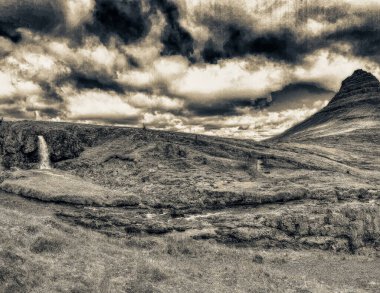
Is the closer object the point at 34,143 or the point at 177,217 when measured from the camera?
the point at 177,217

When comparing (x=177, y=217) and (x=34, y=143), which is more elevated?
(x=34, y=143)

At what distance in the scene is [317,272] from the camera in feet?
80.9

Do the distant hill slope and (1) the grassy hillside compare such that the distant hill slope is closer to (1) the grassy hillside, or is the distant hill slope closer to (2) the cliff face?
(1) the grassy hillside

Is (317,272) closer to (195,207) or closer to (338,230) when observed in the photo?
(338,230)

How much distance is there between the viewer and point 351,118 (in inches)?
5349

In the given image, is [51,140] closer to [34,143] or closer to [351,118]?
[34,143]

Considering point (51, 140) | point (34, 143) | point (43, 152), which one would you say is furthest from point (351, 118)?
point (34, 143)

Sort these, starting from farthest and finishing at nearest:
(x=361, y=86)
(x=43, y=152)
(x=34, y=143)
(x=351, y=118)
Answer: (x=361, y=86) → (x=351, y=118) → (x=34, y=143) → (x=43, y=152)

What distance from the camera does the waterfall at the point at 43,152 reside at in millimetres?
49541

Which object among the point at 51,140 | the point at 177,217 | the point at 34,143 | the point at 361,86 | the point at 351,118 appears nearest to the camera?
the point at 177,217

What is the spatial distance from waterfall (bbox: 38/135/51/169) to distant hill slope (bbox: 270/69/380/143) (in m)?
74.7

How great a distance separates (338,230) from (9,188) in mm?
36698

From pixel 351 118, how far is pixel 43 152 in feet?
429

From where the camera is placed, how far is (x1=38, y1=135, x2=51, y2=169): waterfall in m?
49.5
